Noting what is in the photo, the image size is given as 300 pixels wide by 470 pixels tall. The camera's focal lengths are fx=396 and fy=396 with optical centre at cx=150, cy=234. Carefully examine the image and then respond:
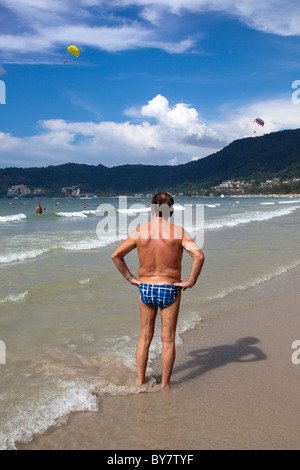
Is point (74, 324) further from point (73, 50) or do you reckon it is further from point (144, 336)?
point (73, 50)

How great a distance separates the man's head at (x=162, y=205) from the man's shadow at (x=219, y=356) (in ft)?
6.13

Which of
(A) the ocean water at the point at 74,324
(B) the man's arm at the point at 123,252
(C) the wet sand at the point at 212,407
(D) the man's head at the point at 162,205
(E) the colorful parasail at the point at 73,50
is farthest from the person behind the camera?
(E) the colorful parasail at the point at 73,50

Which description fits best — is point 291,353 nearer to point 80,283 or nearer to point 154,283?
point 154,283

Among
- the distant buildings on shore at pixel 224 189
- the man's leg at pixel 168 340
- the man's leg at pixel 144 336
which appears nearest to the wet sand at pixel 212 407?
the man's leg at pixel 168 340

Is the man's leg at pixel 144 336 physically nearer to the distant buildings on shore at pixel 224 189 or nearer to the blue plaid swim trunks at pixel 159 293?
the blue plaid swim trunks at pixel 159 293

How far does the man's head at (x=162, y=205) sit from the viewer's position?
4.00 meters

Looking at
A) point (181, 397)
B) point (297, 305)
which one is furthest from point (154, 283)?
point (297, 305)

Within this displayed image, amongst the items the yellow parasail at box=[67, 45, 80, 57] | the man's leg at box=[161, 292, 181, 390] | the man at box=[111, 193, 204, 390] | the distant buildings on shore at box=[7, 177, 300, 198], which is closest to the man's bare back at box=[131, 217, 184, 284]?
the man at box=[111, 193, 204, 390]

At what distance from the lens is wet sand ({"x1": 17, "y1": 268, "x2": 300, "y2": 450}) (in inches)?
125

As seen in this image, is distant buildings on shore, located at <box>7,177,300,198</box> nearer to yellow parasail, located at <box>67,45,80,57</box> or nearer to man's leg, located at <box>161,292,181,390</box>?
yellow parasail, located at <box>67,45,80,57</box>

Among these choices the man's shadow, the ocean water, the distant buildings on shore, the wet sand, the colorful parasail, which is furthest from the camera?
the distant buildings on shore

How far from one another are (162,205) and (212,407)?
78.5 inches

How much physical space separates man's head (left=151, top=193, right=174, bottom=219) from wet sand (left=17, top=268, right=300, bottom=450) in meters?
1.84
